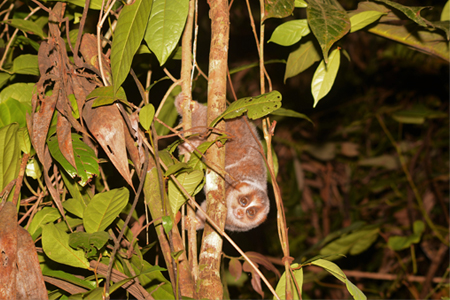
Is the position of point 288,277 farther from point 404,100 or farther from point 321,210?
point 404,100

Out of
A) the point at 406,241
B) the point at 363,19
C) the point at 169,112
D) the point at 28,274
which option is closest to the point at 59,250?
the point at 28,274

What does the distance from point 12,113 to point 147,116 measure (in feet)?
2.11

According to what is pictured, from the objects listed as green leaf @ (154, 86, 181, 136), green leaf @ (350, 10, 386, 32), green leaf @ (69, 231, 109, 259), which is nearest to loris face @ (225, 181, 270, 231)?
green leaf @ (154, 86, 181, 136)

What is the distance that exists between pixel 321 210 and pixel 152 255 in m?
4.27

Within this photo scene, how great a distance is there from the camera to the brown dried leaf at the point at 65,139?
3.63 ft

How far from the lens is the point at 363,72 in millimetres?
5727

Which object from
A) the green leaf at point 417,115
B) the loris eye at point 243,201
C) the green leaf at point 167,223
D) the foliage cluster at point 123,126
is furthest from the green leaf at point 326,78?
the green leaf at point 417,115

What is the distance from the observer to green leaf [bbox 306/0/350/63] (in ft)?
4.35

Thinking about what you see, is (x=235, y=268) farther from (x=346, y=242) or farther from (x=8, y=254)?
(x=346, y=242)

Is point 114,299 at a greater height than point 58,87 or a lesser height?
lesser

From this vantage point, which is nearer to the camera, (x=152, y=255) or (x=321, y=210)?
(x=152, y=255)

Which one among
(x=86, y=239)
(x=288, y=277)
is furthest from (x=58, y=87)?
(x=288, y=277)

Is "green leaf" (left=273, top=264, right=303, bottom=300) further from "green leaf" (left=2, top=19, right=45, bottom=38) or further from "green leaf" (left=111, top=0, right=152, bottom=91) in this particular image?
"green leaf" (left=2, top=19, right=45, bottom=38)

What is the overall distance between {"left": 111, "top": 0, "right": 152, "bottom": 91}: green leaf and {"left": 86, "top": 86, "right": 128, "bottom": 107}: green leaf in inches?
1.3
